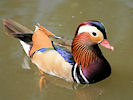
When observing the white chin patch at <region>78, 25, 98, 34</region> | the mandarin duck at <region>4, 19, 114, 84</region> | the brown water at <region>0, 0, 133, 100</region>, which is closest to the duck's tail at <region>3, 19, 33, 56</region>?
the mandarin duck at <region>4, 19, 114, 84</region>

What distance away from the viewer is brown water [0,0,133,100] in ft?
11.7

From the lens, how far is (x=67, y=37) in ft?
14.4

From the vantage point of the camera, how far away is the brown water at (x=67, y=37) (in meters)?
3.56

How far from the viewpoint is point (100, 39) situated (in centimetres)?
319

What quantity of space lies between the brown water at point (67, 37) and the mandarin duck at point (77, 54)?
210mm

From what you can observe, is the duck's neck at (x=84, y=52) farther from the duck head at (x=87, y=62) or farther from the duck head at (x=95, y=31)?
the duck head at (x=95, y=31)

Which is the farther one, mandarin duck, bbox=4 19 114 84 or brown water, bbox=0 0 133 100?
brown water, bbox=0 0 133 100

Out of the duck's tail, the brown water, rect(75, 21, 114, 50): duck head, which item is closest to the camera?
rect(75, 21, 114, 50): duck head

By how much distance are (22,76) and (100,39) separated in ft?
4.24

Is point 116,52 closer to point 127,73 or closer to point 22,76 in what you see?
point 127,73

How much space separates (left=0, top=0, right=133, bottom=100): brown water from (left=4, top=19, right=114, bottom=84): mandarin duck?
0.69ft

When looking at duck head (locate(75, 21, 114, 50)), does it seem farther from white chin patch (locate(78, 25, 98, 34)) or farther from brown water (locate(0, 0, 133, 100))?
brown water (locate(0, 0, 133, 100))

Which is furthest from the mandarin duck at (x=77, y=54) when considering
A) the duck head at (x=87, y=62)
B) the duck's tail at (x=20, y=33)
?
the duck's tail at (x=20, y=33)

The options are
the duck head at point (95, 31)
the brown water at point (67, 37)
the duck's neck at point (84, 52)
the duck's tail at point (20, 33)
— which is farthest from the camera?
the duck's tail at point (20, 33)
